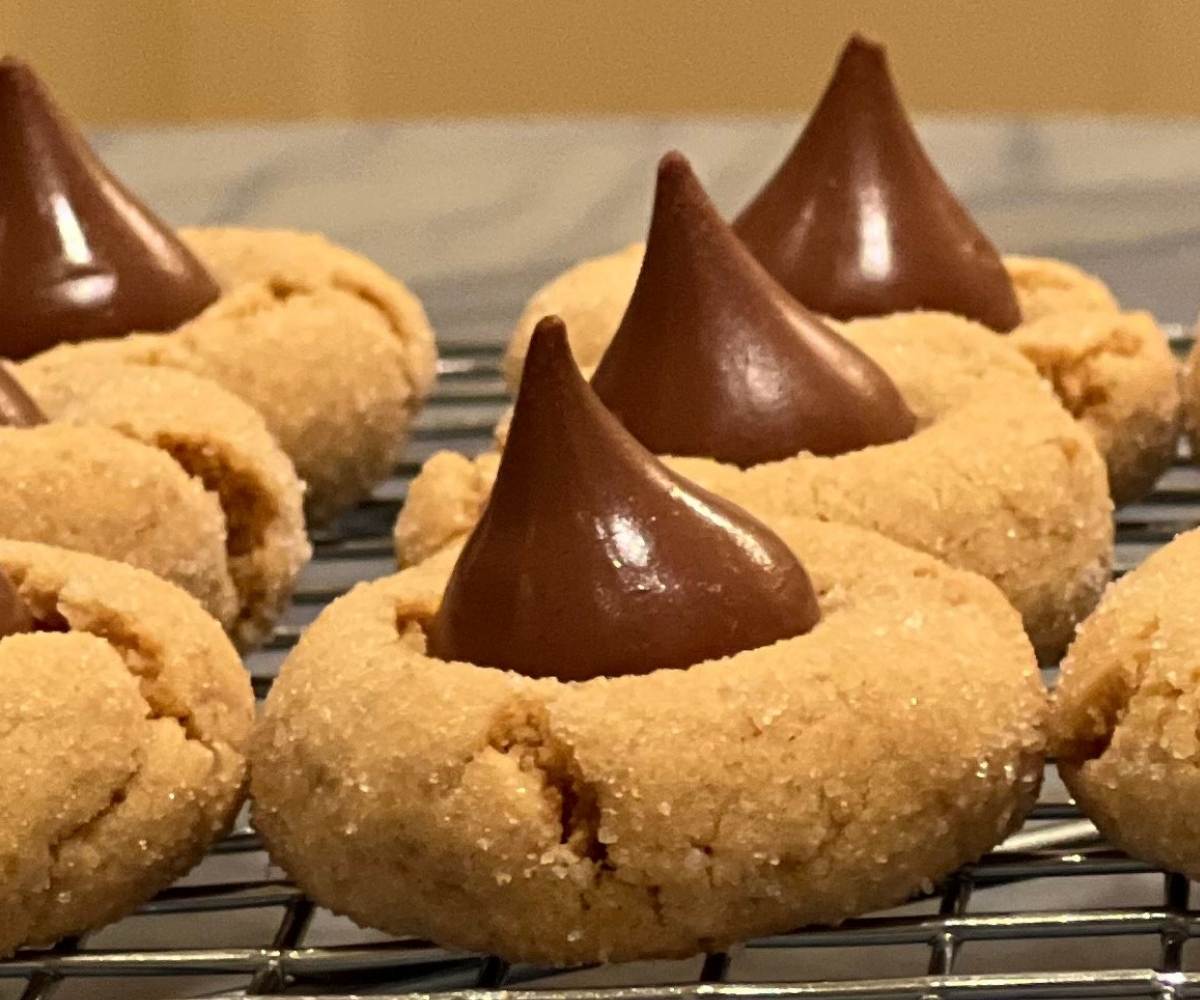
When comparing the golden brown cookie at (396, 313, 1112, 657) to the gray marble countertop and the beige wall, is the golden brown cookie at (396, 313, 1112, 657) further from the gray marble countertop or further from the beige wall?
the beige wall

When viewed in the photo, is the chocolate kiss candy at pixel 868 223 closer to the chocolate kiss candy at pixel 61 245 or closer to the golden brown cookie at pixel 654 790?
the chocolate kiss candy at pixel 61 245

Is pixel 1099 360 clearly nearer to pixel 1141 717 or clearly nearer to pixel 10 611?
pixel 1141 717

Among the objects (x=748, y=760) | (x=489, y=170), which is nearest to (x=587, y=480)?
(x=748, y=760)

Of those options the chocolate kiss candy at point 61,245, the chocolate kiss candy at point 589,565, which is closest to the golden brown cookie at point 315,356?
the chocolate kiss candy at point 61,245

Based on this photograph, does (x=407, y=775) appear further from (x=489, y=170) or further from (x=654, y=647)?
(x=489, y=170)

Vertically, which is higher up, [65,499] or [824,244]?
[824,244]
